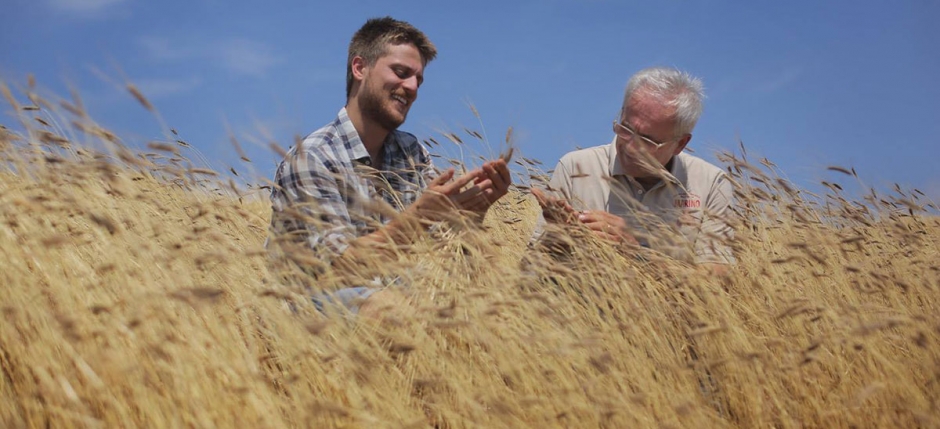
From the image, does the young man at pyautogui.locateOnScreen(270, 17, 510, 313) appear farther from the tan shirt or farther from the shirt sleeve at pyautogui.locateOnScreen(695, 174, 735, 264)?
the shirt sleeve at pyautogui.locateOnScreen(695, 174, 735, 264)

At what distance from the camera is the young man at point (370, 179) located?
236 centimetres

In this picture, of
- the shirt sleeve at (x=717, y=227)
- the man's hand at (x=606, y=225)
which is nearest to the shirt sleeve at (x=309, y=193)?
the man's hand at (x=606, y=225)

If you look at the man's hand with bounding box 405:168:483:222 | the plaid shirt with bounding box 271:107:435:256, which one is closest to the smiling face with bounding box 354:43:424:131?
the plaid shirt with bounding box 271:107:435:256

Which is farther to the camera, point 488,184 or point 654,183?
point 654,183

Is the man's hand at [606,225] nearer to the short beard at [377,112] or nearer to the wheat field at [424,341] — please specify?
the wheat field at [424,341]

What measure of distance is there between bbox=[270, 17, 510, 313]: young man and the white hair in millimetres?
860

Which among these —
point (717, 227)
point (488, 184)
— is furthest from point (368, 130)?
point (717, 227)

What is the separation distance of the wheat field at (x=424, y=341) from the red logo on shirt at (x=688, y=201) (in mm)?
311

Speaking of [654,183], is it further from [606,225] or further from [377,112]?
[377,112]

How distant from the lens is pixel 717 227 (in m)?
3.17

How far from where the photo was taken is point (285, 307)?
7.67 feet

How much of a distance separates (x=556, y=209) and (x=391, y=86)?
90 cm

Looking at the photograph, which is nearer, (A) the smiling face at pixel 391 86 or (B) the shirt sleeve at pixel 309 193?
(B) the shirt sleeve at pixel 309 193

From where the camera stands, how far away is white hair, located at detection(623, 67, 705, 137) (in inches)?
118
